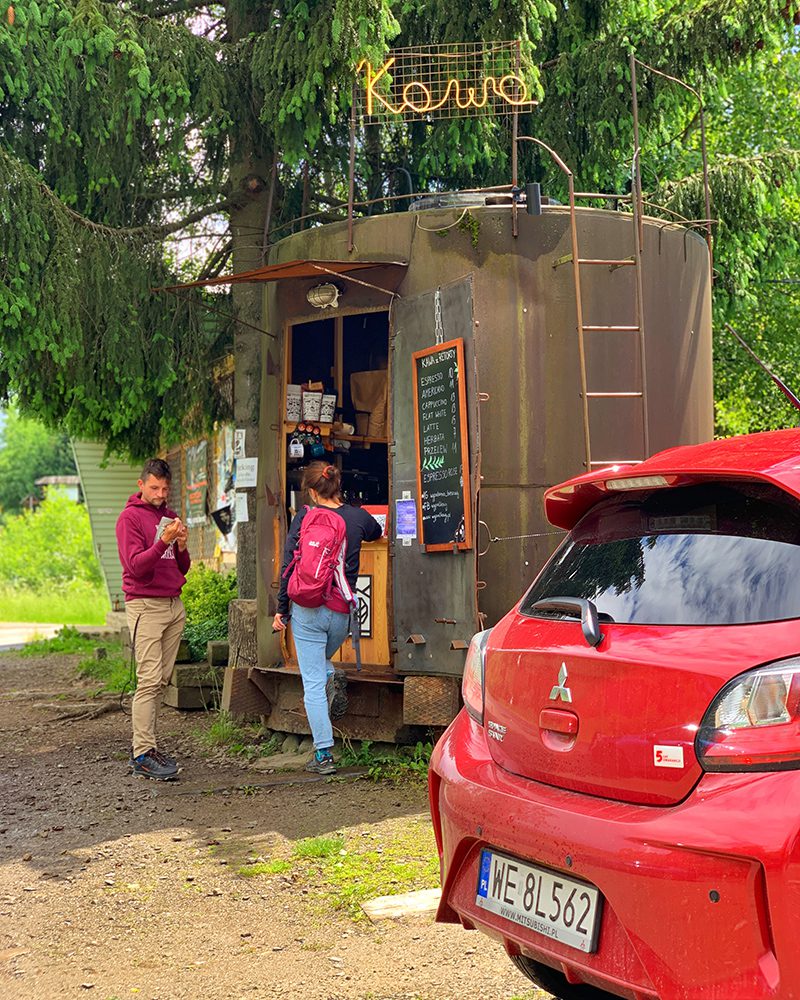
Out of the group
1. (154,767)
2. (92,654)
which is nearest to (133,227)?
(154,767)

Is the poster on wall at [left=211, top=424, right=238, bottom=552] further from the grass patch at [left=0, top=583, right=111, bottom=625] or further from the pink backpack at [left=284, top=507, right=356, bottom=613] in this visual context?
the grass patch at [left=0, top=583, right=111, bottom=625]

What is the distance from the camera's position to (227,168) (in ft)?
37.9

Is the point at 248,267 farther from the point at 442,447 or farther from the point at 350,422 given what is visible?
the point at 442,447

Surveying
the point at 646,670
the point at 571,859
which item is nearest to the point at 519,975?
the point at 571,859

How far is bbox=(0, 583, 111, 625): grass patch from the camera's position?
3089cm

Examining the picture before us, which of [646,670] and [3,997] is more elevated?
[646,670]

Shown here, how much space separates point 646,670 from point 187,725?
26.3ft

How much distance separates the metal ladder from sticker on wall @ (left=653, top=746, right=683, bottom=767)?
5.05 meters

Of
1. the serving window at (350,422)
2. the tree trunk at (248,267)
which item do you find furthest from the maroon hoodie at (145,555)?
the tree trunk at (248,267)

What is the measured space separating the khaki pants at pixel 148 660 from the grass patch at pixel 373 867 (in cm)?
227

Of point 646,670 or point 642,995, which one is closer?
point 642,995

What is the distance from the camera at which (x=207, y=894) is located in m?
5.77

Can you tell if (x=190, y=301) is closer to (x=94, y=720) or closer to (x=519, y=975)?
(x=94, y=720)

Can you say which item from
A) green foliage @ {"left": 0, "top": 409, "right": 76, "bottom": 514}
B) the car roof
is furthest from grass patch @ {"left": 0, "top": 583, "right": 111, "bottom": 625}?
green foliage @ {"left": 0, "top": 409, "right": 76, "bottom": 514}
